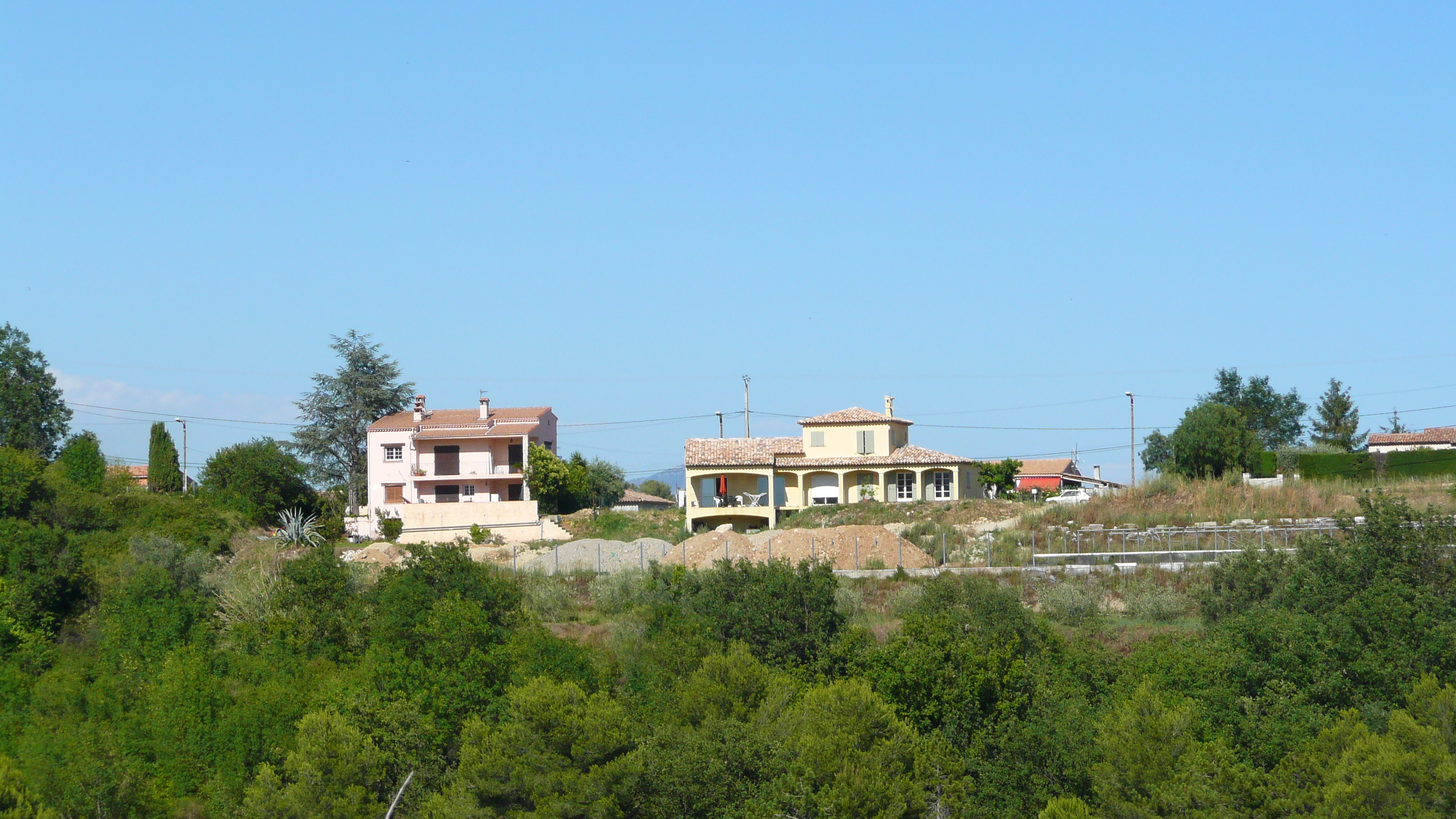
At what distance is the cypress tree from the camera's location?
222 feet

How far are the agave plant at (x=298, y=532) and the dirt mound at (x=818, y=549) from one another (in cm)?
1623

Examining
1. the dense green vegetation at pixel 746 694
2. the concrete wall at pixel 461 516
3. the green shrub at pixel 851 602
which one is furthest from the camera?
the concrete wall at pixel 461 516

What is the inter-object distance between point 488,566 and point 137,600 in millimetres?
11766

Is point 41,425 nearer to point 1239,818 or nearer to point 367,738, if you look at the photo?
point 367,738

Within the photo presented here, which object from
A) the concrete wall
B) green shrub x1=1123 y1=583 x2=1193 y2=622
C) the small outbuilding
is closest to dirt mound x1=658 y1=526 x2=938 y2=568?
green shrub x1=1123 y1=583 x2=1193 y2=622

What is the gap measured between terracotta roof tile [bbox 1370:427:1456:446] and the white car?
83.1ft

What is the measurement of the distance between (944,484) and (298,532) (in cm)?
2916

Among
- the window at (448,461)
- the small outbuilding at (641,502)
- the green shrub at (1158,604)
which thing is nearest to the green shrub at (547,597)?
the green shrub at (1158,604)

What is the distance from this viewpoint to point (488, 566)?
48750 mm

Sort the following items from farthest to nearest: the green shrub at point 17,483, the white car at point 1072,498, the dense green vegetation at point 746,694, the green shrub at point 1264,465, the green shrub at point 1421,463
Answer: the green shrub at point 1264,465 < the green shrub at point 1421,463 < the white car at point 1072,498 < the green shrub at point 17,483 < the dense green vegetation at point 746,694

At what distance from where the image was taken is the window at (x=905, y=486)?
2532 inches

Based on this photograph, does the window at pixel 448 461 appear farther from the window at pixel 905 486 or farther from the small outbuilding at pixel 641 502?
the window at pixel 905 486

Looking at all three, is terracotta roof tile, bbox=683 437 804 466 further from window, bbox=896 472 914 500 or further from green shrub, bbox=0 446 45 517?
green shrub, bbox=0 446 45 517

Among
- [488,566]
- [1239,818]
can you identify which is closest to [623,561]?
[488,566]
